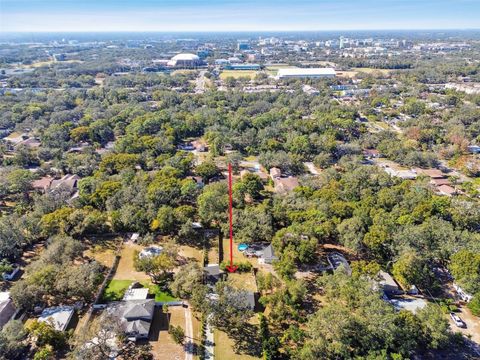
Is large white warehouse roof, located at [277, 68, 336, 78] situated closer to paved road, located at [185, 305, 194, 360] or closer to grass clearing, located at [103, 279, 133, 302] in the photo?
grass clearing, located at [103, 279, 133, 302]

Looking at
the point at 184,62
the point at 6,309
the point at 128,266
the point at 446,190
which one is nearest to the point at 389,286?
the point at 128,266

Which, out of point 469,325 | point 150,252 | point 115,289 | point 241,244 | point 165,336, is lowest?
point 469,325

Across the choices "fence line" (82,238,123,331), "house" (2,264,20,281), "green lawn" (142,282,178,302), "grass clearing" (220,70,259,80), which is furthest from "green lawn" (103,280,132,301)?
A: "grass clearing" (220,70,259,80)

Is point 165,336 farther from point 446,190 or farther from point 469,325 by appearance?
point 446,190

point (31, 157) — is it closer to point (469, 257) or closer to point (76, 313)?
point (76, 313)

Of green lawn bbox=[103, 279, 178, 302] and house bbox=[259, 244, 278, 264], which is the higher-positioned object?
house bbox=[259, 244, 278, 264]

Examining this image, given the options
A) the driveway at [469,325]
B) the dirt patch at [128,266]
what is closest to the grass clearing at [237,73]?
the dirt patch at [128,266]

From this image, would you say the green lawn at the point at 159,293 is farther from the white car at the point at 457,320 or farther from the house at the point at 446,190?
the house at the point at 446,190
